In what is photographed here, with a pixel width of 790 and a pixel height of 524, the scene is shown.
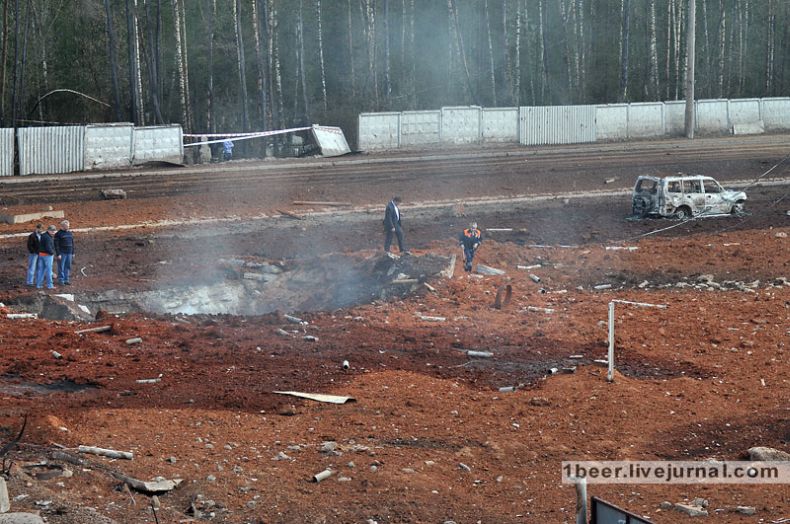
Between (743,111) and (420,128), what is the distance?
17.5 m

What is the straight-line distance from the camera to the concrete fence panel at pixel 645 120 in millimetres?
46719

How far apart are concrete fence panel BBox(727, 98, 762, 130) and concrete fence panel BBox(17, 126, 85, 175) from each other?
104 ft

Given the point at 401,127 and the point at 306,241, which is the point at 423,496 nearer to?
the point at 306,241

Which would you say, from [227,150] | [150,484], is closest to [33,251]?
[150,484]

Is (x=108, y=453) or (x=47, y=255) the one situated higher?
(x=47, y=255)

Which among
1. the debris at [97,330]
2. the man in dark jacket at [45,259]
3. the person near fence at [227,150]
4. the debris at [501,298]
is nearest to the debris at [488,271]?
the debris at [501,298]

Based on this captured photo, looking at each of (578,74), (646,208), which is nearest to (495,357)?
(646,208)

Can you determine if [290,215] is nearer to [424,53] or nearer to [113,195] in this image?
[113,195]

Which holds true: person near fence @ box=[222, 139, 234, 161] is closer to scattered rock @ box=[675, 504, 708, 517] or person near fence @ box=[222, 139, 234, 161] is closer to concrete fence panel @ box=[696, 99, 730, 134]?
concrete fence panel @ box=[696, 99, 730, 134]

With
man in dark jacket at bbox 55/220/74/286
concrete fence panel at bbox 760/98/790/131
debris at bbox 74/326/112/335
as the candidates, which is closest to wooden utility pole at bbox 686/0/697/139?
concrete fence panel at bbox 760/98/790/131

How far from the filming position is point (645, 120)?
46906 mm

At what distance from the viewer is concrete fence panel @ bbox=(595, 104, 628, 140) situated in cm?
4619

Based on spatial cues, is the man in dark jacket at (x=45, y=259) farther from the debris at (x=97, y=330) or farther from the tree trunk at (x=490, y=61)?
the tree trunk at (x=490, y=61)

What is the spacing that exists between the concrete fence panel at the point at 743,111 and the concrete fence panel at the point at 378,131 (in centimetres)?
1769
